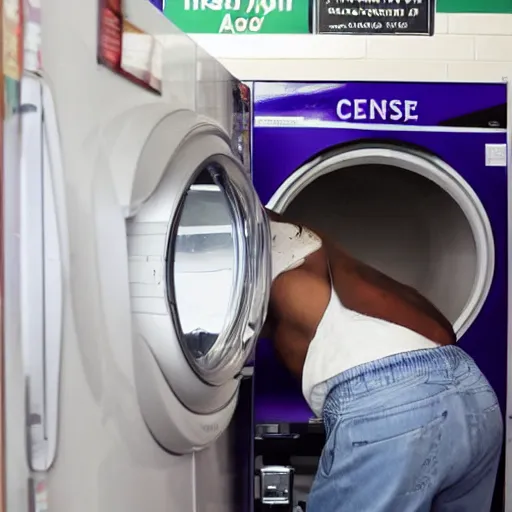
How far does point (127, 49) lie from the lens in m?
0.92

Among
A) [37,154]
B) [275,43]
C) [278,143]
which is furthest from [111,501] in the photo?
[275,43]

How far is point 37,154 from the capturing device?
73 cm

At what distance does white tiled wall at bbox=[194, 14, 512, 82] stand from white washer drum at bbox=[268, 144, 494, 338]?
10.9 inches

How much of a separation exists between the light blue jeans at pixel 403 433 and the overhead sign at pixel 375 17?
3.39 feet

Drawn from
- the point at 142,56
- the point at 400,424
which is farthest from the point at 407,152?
the point at 142,56

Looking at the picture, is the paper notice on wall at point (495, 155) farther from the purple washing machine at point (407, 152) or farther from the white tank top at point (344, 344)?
the white tank top at point (344, 344)

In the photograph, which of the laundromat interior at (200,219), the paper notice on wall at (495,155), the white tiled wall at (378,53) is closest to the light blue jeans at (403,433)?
the laundromat interior at (200,219)

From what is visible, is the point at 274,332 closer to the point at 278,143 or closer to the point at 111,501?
the point at 278,143

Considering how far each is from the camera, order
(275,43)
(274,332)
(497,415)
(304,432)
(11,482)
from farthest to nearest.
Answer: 1. (275,43)
2. (304,432)
3. (274,332)
4. (497,415)
5. (11,482)

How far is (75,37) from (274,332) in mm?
807

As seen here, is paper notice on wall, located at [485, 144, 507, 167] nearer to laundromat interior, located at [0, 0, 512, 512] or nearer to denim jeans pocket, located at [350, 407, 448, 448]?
laundromat interior, located at [0, 0, 512, 512]

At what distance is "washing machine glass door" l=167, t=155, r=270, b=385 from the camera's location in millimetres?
1220

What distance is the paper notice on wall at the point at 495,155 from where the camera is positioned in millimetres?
1673

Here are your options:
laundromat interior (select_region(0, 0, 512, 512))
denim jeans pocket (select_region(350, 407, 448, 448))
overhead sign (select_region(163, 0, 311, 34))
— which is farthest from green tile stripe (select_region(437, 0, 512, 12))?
denim jeans pocket (select_region(350, 407, 448, 448))
